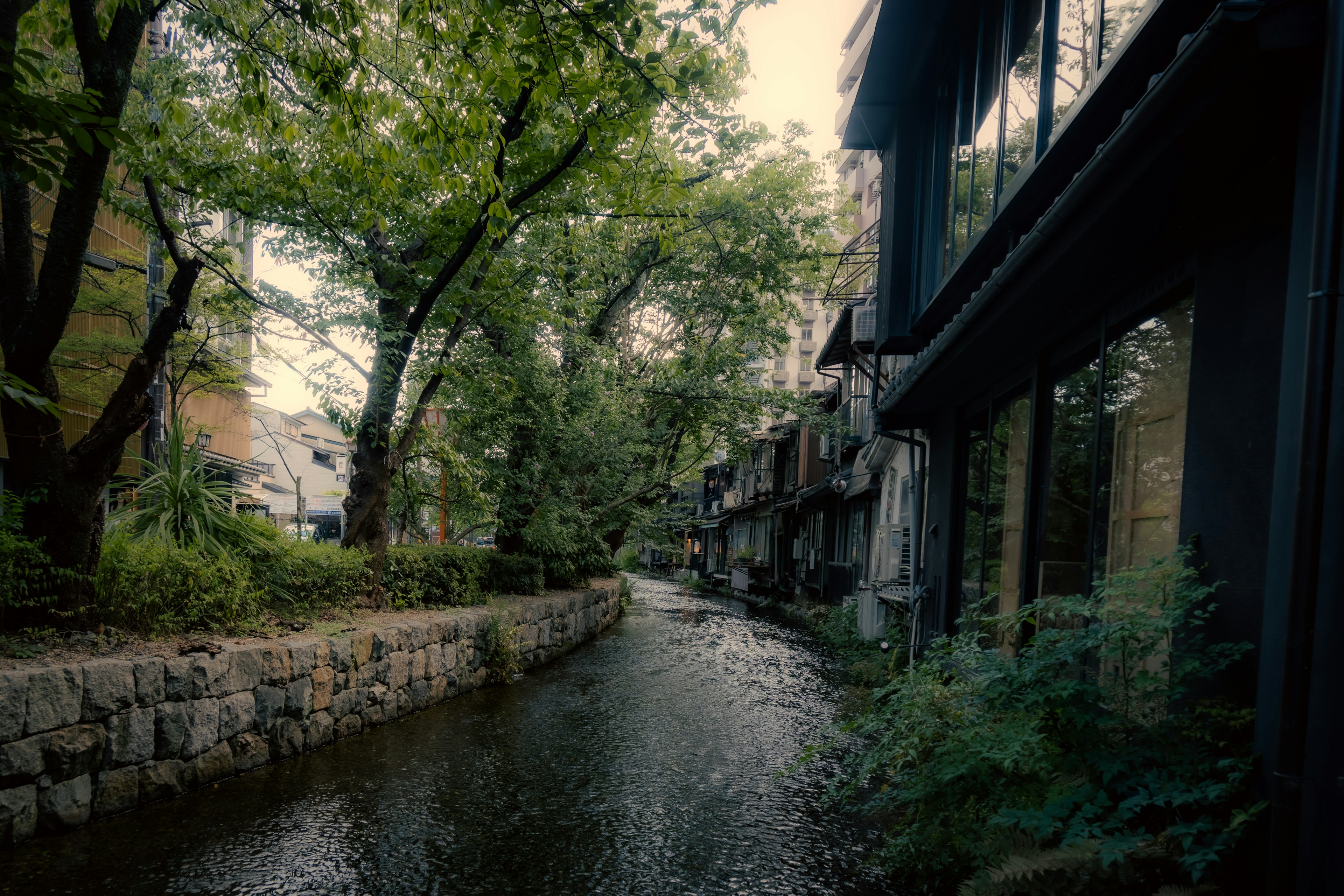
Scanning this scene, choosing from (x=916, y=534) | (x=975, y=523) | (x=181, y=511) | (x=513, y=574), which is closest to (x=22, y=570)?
(x=181, y=511)

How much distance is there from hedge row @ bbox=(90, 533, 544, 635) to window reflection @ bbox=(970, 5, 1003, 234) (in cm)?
695

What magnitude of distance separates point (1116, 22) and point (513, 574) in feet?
37.0

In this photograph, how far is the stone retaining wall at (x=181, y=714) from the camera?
4281 mm

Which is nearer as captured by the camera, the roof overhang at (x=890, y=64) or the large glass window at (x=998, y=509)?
the large glass window at (x=998, y=509)

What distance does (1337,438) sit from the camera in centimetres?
262

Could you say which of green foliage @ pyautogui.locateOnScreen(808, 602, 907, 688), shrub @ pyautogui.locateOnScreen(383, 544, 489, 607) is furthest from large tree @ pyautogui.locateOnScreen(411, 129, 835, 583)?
green foliage @ pyautogui.locateOnScreen(808, 602, 907, 688)

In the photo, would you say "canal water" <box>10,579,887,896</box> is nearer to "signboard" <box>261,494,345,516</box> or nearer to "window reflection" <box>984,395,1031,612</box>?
"window reflection" <box>984,395,1031,612</box>

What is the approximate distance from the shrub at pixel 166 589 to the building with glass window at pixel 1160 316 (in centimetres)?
583

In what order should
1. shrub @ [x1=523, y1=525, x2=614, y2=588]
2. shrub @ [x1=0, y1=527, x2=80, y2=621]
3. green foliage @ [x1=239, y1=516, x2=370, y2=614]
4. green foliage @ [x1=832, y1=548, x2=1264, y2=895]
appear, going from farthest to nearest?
shrub @ [x1=523, y1=525, x2=614, y2=588]
green foliage @ [x1=239, y1=516, x2=370, y2=614]
shrub @ [x1=0, y1=527, x2=80, y2=621]
green foliage @ [x1=832, y1=548, x2=1264, y2=895]

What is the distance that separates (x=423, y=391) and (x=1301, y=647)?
925cm

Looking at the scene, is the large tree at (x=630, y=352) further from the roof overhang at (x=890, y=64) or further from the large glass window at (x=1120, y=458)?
the large glass window at (x=1120, y=458)

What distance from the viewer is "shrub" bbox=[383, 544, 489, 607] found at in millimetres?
9828

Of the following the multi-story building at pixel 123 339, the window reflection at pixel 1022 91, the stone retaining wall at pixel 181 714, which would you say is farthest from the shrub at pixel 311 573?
the window reflection at pixel 1022 91

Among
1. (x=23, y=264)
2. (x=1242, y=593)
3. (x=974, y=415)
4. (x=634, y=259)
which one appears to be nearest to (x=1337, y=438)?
(x=1242, y=593)
